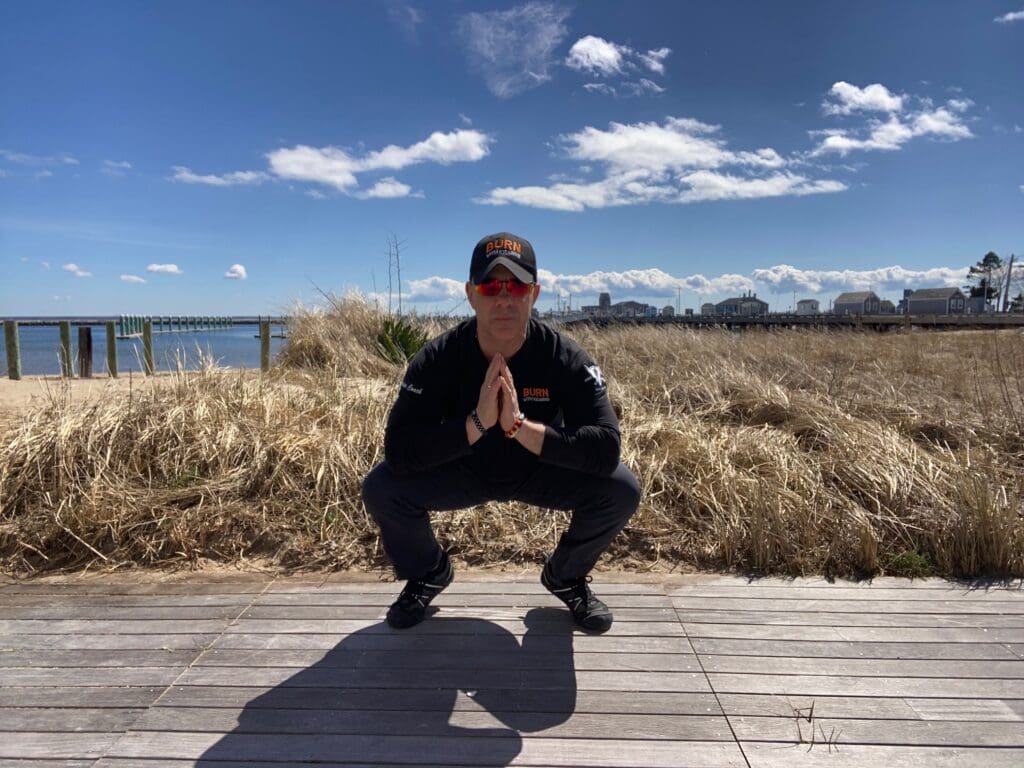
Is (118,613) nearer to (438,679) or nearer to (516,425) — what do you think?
(438,679)

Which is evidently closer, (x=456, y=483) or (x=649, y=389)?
(x=456, y=483)

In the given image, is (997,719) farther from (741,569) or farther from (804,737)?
(741,569)

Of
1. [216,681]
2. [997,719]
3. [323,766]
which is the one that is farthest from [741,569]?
[216,681]

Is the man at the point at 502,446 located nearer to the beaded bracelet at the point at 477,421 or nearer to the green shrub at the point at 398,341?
the beaded bracelet at the point at 477,421

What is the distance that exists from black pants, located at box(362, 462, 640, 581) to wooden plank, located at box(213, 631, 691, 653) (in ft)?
0.78

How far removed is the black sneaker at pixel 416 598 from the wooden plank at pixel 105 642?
635mm

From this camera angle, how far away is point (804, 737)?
1.68 metres

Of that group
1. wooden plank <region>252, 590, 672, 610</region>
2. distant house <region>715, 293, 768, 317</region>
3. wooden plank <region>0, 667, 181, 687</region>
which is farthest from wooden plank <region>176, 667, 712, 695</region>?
distant house <region>715, 293, 768, 317</region>

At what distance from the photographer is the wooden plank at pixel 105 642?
2.14 meters

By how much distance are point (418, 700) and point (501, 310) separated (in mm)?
1237

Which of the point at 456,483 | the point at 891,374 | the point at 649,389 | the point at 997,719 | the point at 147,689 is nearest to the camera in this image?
the point at 997,719

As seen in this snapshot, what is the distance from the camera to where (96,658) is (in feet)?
6.80

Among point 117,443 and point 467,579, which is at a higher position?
point 117,443

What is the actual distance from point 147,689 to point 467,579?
1204 mm
